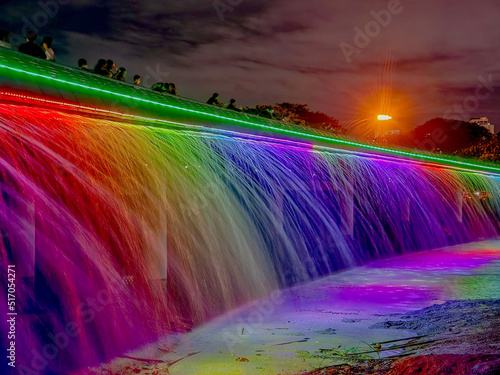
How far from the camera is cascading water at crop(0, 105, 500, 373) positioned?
7.54 metres

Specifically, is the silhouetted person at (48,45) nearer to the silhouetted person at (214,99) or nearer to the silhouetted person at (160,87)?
the silhouetted person at (160,87)

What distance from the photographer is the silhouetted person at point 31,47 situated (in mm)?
8713

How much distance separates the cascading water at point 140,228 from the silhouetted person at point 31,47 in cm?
124

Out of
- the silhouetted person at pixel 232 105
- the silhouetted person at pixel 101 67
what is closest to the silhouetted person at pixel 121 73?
the silhouetted person at pixel 101 67

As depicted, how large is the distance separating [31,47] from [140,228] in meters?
3.29

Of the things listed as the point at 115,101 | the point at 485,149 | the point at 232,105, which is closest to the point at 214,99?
the point at 232,105

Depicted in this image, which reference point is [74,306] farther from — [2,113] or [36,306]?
[2,113]

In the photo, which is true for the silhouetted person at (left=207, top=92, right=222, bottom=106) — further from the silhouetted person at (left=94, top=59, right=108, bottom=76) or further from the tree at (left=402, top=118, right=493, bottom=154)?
the tree at (left=402, top=118, right=493, bottom=154)

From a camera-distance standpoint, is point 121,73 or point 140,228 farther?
point 121,73

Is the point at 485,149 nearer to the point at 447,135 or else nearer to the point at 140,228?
the point at 447,135

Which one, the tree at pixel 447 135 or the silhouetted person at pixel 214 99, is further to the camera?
the tree at pixel 447 135

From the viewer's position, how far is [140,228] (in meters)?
10.0

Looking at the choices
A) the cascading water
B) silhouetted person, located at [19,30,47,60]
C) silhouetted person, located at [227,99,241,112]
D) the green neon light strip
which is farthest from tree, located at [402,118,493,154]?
silhouetted person, located at [19,30,47,60]

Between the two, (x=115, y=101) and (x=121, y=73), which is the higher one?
(x=121, y=73)
